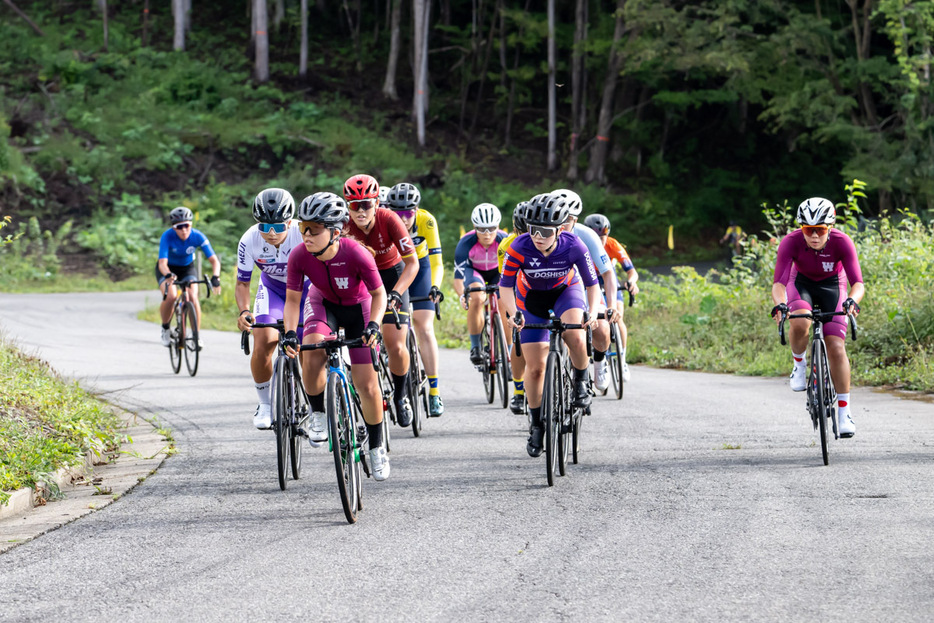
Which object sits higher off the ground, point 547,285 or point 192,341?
point 547,285

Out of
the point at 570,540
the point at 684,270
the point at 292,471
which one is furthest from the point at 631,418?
the point at 684,270

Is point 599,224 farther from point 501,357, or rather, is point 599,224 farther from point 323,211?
point 323,211

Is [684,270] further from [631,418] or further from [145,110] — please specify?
[145,110]

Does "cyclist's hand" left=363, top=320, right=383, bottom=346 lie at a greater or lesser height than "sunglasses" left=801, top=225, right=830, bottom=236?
lesser

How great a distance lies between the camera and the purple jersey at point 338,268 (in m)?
7.36

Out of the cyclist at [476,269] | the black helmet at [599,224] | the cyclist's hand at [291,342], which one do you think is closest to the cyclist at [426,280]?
the cyclist at [476,269]

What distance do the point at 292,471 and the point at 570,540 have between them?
2.70 m

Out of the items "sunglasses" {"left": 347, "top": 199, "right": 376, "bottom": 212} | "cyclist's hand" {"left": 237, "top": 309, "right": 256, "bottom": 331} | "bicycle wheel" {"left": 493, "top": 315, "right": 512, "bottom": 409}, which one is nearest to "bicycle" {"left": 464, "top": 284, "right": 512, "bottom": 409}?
"bicycle wheel" {"left": 493, "top": 315, "right": 512, "bottom": 409}

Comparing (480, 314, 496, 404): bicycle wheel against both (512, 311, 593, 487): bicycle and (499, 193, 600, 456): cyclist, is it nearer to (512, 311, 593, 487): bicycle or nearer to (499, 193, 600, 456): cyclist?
(499, 193, 600, 456): cyclist

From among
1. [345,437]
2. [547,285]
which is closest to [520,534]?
[345,437]

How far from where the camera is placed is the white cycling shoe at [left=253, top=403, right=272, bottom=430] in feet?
27.9

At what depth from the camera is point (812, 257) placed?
9188 millimetres

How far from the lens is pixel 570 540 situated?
6.31 meters

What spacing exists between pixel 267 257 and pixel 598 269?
3114 millimetres
